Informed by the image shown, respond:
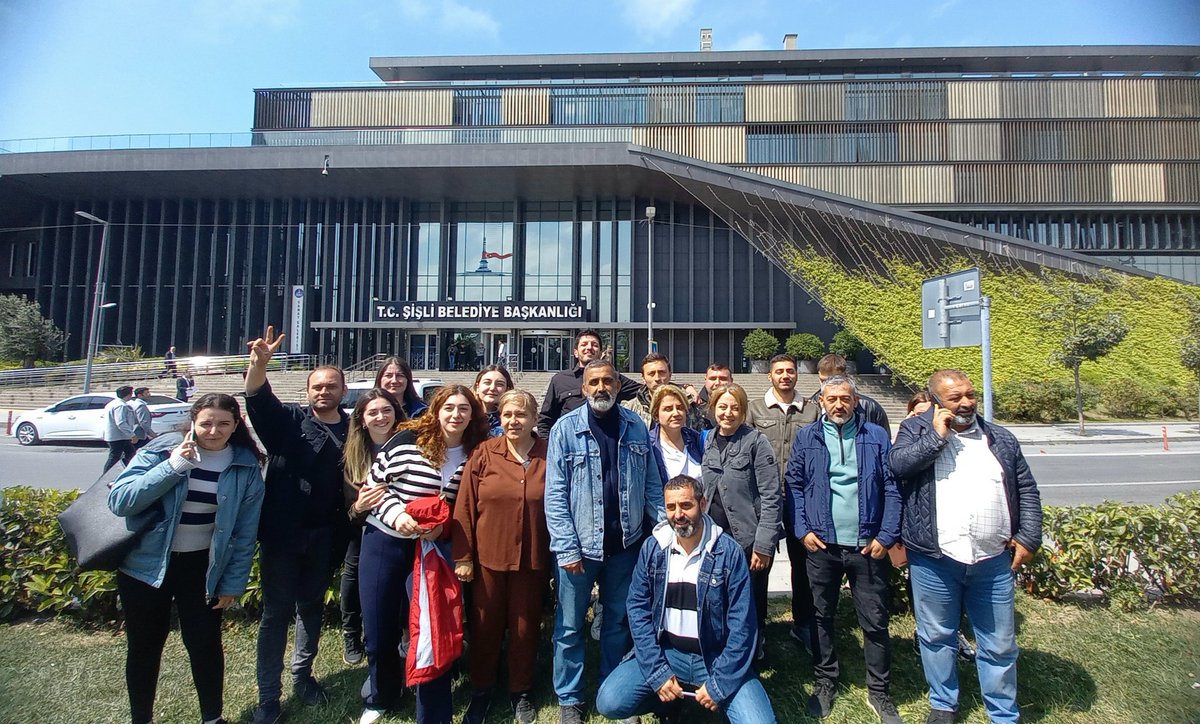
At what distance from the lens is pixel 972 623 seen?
304cm

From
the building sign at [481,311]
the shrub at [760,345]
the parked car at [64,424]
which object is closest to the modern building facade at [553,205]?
the building sign at [481,311]

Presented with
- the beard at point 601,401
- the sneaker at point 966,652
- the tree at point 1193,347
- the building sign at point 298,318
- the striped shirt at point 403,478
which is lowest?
the sneaker at point 966,652

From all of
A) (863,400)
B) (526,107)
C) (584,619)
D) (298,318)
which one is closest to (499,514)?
(584,619)

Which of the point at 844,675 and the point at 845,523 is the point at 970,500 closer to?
A: the point at 845,523

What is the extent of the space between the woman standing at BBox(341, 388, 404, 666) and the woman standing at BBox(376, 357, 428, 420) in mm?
528

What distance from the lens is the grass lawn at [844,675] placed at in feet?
10.4

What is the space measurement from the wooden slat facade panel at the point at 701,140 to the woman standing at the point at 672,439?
3431 cm

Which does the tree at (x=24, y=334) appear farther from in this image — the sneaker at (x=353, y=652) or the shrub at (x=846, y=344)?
the shrub at (x=846, y=344)

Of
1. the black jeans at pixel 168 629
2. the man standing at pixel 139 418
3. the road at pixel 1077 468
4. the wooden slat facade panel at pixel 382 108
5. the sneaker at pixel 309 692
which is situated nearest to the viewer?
the black jeans at pixel 168 629

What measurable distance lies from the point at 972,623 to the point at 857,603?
1.90 ft

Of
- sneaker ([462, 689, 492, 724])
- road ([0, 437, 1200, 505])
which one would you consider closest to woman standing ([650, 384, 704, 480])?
sneaker ([462, 689, 492, 724])

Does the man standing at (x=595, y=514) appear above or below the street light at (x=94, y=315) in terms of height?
below

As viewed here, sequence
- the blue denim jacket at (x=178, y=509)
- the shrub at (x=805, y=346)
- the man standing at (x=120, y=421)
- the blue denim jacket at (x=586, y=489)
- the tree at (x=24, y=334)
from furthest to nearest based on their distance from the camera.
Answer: the tree at (x=24, y=334) < the shrub at (x=805, y=346) < the man standing at (x=120, y=421) < the blue denim jacket at (x=586, y=489) < the blue denim jacket at (x=178, y=509)

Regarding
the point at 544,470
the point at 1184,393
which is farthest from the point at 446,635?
the point at 1184,393
